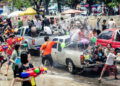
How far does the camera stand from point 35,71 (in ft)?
15.0

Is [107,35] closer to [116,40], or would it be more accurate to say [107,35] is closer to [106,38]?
[106,38]

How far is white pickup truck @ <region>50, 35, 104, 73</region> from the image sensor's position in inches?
369

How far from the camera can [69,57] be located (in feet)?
32.8

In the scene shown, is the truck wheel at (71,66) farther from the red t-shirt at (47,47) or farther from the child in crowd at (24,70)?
the child in crowd at (24,70)

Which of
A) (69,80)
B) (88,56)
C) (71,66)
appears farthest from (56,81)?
(88,56)

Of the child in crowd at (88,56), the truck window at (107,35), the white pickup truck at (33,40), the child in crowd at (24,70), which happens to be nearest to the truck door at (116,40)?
the truck window at (107,35)

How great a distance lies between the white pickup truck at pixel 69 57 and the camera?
30.8ft

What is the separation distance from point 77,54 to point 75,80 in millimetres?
1107

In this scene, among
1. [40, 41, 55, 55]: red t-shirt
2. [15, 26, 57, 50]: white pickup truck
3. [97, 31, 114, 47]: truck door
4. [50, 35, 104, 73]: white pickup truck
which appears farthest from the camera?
[15, 26, 57, 50]: white pickup truck

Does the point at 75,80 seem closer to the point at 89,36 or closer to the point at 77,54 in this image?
the point at 77,54

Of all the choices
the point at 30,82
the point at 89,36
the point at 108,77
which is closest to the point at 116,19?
the point at 89,36

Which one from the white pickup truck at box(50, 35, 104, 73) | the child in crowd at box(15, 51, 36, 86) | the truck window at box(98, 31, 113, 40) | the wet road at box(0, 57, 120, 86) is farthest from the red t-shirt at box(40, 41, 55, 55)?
the child in crowd at box(15, 51, 36, 86)

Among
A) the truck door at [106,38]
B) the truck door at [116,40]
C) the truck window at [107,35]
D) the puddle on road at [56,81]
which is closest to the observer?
the puddle on road at [56,81]

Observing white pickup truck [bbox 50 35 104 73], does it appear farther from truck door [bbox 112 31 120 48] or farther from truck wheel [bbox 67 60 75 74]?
truck door [bbox 112 31 120 48]
